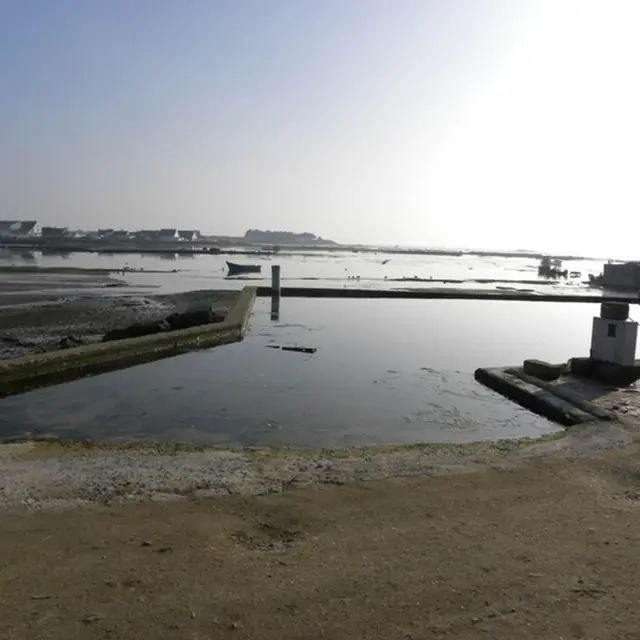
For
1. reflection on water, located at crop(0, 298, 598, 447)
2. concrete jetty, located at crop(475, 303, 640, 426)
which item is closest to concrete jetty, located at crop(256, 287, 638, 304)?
reflection on water, located at crop(0, 298, 598, 447)

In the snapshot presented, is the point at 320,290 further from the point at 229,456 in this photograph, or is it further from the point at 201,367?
the point at 229,456

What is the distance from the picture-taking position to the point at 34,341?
15430 millimetres

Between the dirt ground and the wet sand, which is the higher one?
the dirt ground

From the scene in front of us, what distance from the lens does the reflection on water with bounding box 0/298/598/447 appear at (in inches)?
328

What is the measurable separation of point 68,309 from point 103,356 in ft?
33.4

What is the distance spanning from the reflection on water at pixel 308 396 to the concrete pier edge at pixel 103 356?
1.53 feet

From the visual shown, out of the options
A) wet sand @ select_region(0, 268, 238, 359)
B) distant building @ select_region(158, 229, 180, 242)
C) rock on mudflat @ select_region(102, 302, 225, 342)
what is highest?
distant building @ select_region(158, 229, 180, 242)

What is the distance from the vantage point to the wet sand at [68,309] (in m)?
15.7

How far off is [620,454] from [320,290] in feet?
83.3

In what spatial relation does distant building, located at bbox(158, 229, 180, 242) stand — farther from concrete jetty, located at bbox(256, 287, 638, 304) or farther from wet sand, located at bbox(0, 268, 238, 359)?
concrete jetty, located at bbox(256, 287, 638, 304)

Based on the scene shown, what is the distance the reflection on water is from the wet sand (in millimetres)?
4095

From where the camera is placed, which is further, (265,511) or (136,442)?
(136,442)

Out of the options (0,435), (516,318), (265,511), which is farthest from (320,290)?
(265,511)

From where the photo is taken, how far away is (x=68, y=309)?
21750mm
